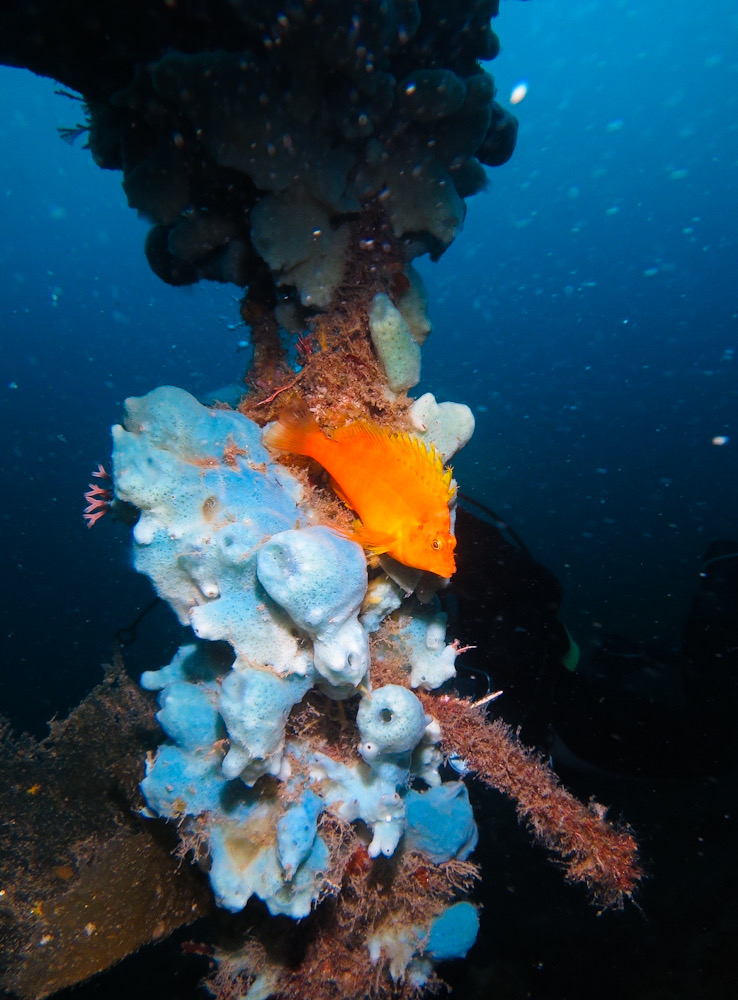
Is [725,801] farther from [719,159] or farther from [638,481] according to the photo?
[719,159]

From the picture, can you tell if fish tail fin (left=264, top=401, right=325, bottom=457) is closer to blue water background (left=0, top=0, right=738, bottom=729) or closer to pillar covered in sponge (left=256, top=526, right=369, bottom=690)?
pillar covered in sponge (left=256, top=526, right=369, bottom=690)

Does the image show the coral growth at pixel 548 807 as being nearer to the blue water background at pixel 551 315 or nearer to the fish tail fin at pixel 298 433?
the fish tail fin at pixel 298 433

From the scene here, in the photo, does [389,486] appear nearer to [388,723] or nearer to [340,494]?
[340,494]

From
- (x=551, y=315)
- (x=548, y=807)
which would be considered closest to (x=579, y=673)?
(x=548, y=807)

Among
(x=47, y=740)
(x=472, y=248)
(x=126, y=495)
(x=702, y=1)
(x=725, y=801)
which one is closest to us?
(x=126, y=495)

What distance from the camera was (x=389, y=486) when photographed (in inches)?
88.6

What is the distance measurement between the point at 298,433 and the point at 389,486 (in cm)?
65

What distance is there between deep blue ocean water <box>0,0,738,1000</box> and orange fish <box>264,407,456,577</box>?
38548 millimetres

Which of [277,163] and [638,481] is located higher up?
[277,163]

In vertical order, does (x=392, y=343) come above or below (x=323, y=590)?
above

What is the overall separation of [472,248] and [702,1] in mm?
43300

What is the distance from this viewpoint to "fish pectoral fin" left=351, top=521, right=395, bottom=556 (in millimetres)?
2174

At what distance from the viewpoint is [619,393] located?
78875 millimetres

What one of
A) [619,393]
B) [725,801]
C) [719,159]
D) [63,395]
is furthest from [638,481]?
[63,395]
